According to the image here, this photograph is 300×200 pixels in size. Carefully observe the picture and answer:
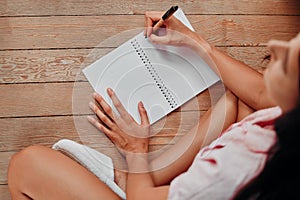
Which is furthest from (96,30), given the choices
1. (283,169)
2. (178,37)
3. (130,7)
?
(283,169)

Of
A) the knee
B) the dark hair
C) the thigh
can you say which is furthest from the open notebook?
the dark hair

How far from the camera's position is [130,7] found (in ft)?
3.72

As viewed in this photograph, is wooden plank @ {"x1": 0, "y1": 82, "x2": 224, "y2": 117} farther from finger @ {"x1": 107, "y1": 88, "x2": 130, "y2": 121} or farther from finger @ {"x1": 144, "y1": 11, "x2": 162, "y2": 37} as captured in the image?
finger @ {"x1": 144, "y1": 11, "x2": 162, "y2": 37}

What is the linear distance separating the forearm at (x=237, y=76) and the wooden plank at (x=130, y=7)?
0.13 m

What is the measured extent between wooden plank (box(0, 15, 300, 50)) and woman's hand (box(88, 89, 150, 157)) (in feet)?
0.48

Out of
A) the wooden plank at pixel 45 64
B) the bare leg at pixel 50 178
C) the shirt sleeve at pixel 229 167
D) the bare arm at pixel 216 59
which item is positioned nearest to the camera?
the shirt sleeve at pixel 229 167

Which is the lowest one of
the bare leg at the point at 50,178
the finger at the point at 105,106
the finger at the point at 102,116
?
the bare leg at the point at 50,178

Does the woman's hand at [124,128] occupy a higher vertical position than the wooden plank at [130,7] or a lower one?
lower

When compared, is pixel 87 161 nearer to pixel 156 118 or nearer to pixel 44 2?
pixel 156 118

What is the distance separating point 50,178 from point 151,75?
1.05 ft

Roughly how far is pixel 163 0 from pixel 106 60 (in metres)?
0.21

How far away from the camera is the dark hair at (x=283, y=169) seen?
0.54 metres

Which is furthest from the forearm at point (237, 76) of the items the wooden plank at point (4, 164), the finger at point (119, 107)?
the wooden plank at point (4, 164)

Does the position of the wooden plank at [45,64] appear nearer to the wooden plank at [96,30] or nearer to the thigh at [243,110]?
Answer: the wooden plank at [96,30]
